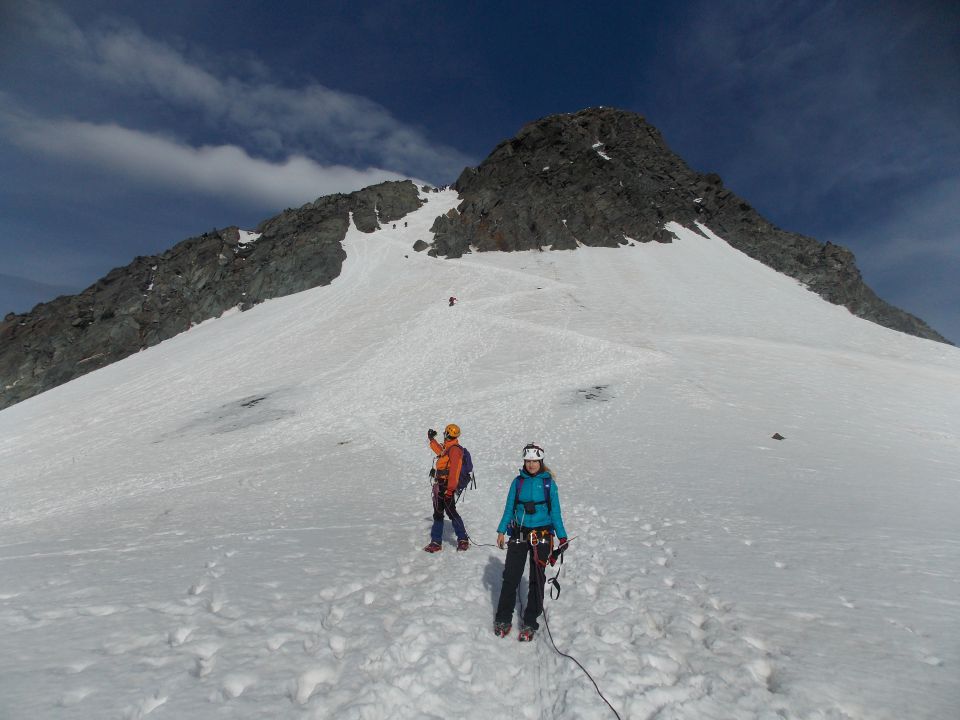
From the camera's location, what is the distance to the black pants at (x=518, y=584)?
549 centimetres

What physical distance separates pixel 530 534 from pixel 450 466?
2698 millimetres

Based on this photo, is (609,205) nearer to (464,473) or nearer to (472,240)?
(472,240)

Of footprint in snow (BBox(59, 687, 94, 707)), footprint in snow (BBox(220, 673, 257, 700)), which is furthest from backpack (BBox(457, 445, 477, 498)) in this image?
footprint in snow (BBox(59, 687, 94, 707))

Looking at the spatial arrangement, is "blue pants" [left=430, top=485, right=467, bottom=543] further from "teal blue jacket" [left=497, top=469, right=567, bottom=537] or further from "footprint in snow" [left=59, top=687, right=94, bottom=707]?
"footprint in snow" [left=59, top=687, right=94, bottom=707]

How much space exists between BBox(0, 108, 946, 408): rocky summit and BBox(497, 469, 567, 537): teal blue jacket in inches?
1946

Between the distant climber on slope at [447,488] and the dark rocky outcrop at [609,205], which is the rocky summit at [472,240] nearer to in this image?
the dark rocky outcrop at [609,205]

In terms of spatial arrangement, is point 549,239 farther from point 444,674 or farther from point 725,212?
point 444,674

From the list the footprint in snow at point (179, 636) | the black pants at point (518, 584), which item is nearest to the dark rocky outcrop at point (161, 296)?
the footprint in snow at point (179, 636)

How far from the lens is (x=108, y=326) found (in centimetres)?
5122

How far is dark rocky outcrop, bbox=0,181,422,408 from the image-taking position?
1897 inches

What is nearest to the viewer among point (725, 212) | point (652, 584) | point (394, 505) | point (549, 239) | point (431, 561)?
point (652, 584)

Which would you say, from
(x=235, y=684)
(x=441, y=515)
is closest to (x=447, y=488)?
(x=441, y=515)

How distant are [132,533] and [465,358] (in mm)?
20028

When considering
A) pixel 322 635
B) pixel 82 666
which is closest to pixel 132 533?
pixel 82 666
